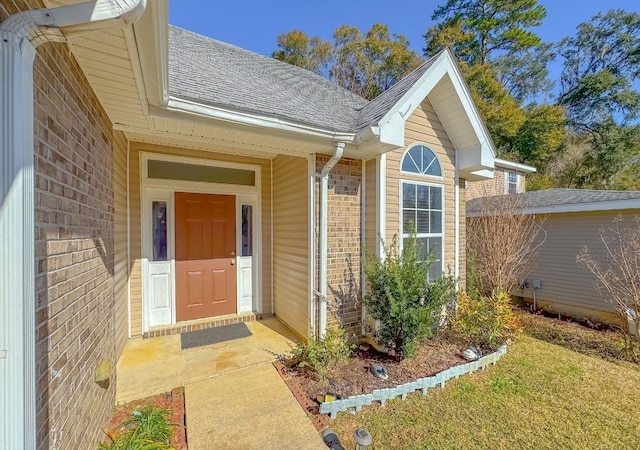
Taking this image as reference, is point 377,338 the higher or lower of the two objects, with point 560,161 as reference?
lower

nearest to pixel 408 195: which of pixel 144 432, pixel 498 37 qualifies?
pixel 144 432

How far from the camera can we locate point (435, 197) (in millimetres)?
5000

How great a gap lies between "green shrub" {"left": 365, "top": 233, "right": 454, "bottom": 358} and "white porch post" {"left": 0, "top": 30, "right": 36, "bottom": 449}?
3.41 metres

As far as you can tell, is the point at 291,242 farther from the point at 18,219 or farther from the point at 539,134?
the point at 539,134

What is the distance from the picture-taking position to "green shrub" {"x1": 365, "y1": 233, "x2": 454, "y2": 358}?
3734mm

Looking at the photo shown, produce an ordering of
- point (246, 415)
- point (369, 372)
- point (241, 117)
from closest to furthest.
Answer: point (246, 415)
point (241, 117)
point (369, 372)

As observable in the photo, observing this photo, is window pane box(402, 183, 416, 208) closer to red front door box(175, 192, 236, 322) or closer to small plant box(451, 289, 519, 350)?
small plant box(451, 289, 519, 350)

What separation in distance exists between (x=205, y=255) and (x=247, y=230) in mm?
919

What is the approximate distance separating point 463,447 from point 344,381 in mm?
1363

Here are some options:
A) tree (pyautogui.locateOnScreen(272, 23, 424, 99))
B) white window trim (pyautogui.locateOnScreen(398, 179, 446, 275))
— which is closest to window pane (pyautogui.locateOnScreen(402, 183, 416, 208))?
white window trim (pyautogui.locateOnScreen(398, 179, 446, 275))

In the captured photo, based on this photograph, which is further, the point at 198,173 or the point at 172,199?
the point at 198,173

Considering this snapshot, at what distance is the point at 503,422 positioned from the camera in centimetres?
292

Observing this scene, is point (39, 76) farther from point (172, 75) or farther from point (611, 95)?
point (611, 95)

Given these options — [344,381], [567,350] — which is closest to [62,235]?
[344,381]
